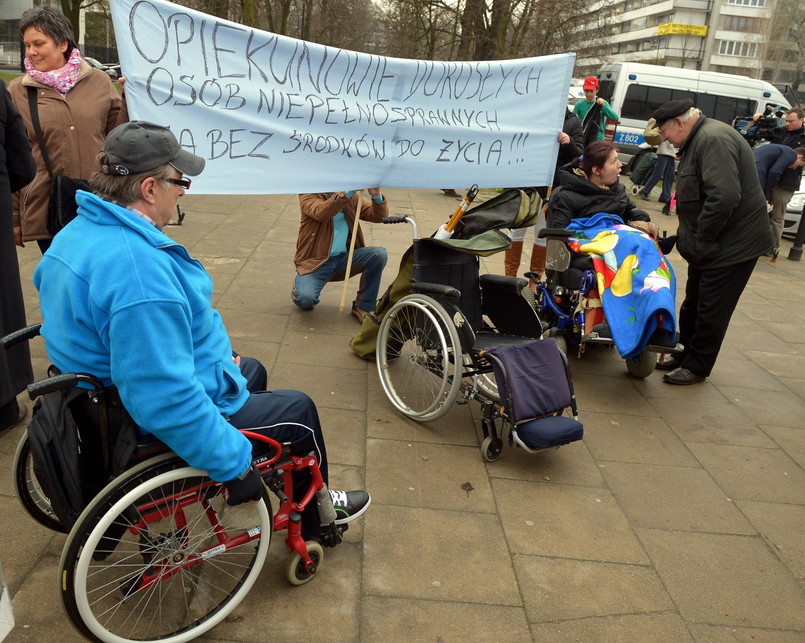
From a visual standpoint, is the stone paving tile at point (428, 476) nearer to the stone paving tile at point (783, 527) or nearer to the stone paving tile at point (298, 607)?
the stone paving tile at point (298, 607)

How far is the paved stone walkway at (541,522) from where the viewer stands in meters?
2.57

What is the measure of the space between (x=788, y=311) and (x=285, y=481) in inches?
263

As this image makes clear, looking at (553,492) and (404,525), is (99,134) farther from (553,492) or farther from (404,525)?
(553,492)


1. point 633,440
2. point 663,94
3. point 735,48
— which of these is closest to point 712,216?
point 633,440

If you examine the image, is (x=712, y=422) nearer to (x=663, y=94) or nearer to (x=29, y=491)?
(x=29, y=491)

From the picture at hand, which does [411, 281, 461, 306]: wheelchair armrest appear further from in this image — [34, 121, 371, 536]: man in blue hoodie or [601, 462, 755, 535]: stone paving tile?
[34, 121, 371, 536]: man in blue hoodie

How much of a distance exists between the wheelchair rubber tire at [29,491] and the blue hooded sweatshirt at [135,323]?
17.3 inches

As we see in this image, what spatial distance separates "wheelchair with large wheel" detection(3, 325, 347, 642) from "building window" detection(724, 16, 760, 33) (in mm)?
86155

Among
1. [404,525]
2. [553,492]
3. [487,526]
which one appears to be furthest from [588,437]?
[404,525]

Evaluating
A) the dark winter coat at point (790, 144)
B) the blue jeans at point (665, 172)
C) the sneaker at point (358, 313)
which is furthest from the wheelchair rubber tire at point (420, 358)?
the blue jeans at point (665, 172)

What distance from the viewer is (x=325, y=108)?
458cm

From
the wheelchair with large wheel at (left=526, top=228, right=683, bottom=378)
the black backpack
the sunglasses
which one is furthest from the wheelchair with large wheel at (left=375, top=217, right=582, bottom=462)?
the black backpack

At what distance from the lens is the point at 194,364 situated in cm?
212

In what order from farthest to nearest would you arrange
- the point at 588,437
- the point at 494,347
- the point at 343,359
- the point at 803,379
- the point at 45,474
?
1. the point at 803,379
2. the point at 343,359
3. the point at 588,437
4. the point at 494,347
5. the point at 45,474
